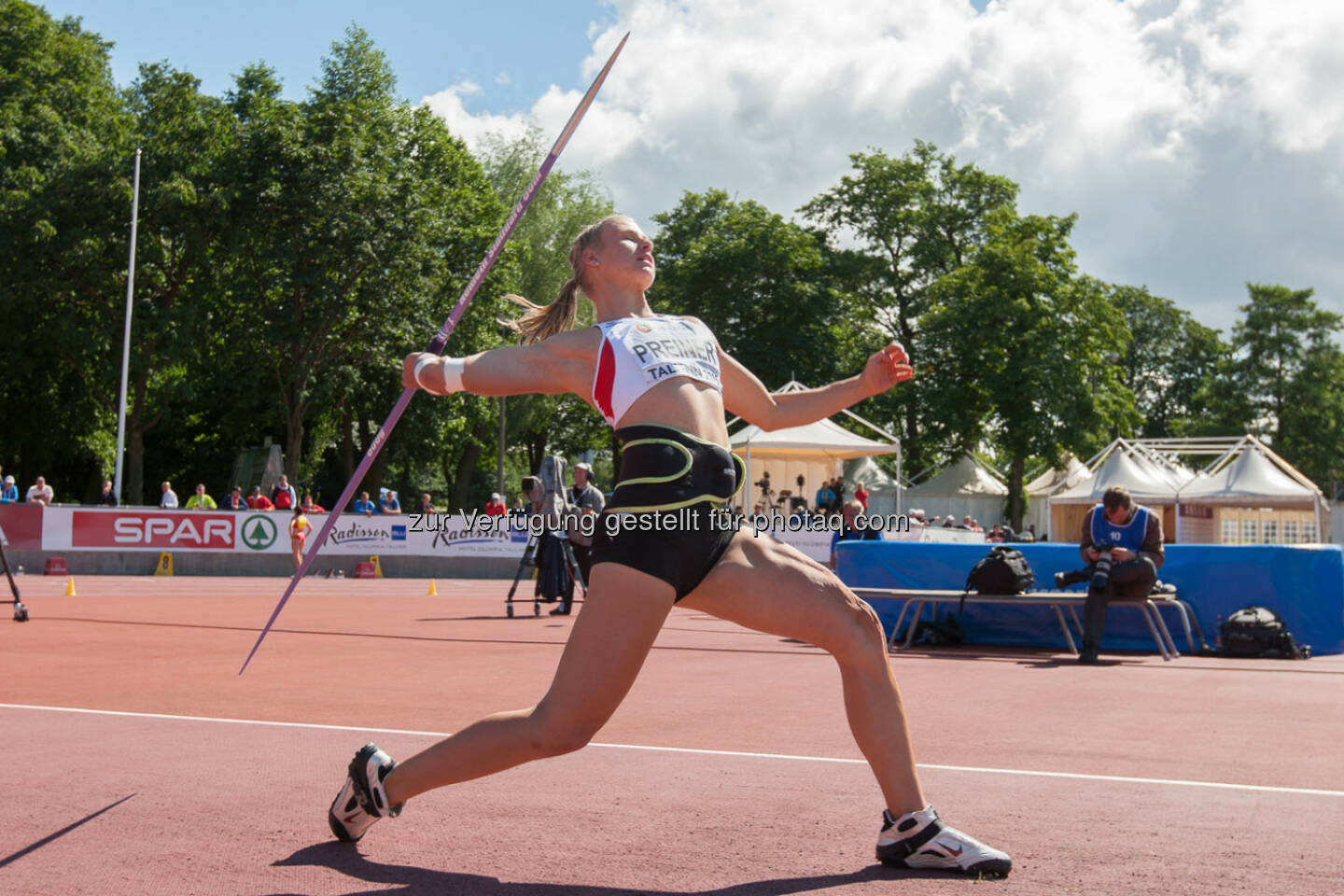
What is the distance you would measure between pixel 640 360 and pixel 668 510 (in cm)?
49

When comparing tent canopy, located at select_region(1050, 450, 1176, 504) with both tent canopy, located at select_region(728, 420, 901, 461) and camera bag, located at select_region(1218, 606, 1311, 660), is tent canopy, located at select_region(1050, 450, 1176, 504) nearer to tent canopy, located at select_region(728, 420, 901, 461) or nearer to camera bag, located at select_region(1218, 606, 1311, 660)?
tent canopy, located at select_region(728, 420, 901, 461)

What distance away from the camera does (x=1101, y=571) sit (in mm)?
11930

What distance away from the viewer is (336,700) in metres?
7.99

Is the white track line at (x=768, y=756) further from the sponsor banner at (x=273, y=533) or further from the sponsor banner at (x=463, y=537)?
the sponsor banner at (x=463, y=537)

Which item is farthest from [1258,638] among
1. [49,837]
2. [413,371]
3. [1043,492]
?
[1043,492]

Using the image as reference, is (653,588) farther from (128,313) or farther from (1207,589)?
(128,313)

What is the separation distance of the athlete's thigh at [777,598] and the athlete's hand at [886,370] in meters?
0.85

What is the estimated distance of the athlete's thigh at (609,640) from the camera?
3.67 meters

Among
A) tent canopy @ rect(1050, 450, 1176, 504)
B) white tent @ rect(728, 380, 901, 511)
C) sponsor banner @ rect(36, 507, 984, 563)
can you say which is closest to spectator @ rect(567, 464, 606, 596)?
sponsor banner @ rect(36, 507, 984, 563)

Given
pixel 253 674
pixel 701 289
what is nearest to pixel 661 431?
pixel 253 674

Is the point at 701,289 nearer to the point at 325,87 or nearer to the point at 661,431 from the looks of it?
the point at 325,87

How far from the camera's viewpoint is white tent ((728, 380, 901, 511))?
32.1 metres

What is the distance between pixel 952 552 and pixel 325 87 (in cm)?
3301

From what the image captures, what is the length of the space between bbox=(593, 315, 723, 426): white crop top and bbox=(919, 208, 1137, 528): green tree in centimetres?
4438
